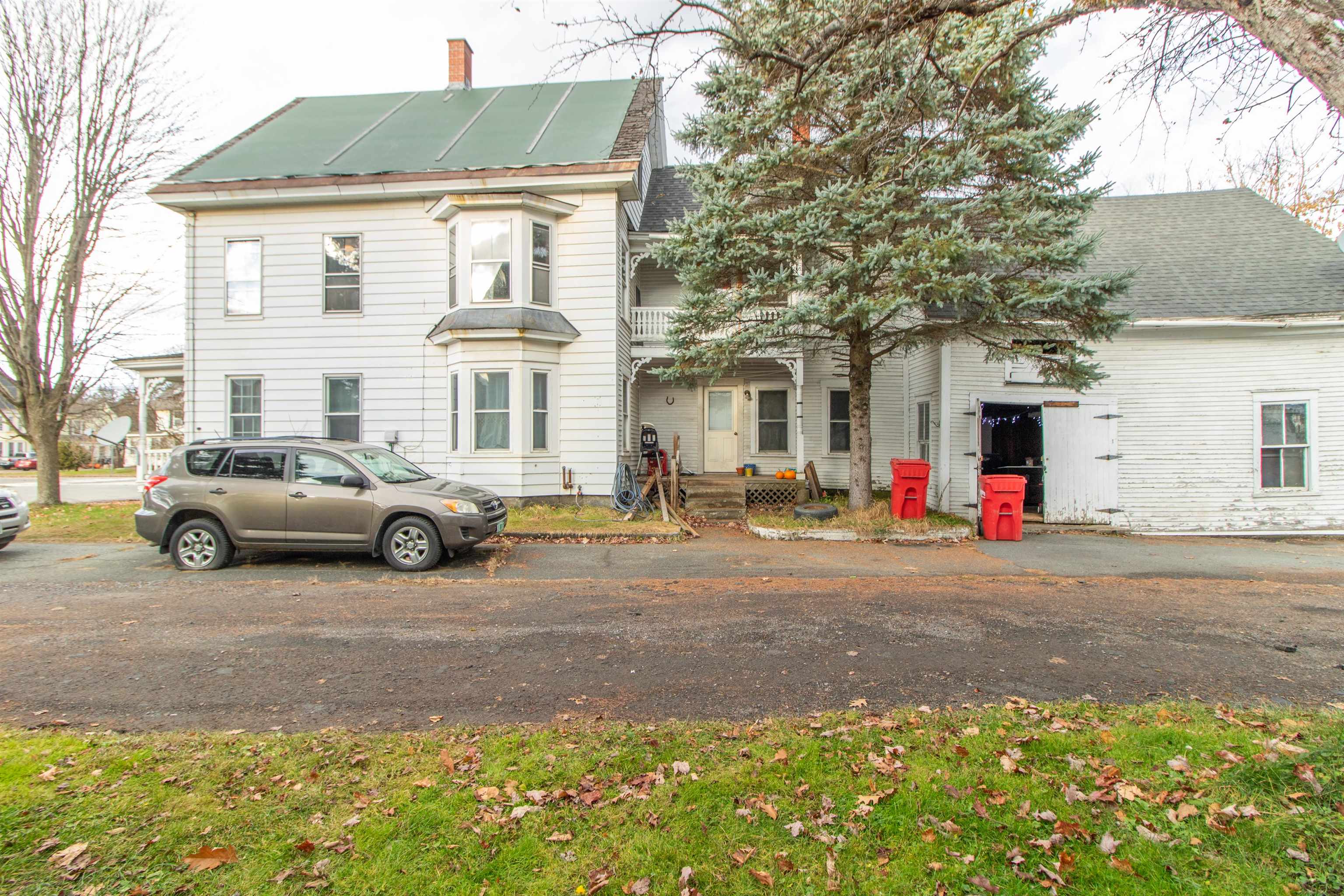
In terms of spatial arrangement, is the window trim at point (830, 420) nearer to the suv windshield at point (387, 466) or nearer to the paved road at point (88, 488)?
the suv windshield at point (387, 466)

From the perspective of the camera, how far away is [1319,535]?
11984 mm

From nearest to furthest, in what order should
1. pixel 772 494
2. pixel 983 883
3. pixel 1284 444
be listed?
pixel 983 883, pixel 1284 444, pixel 772 494

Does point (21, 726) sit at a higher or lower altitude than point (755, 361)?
lower

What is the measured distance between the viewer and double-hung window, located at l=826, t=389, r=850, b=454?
15.6 metres

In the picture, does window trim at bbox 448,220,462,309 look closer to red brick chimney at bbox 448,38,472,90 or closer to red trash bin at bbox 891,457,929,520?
red brick chimney at bbox 448,38,472,90

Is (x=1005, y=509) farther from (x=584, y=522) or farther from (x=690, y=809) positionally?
(x=690, y=809)

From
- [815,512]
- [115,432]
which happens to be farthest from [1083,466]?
[115,432]

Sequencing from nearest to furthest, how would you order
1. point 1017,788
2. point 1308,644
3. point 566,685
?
point 1017,788 < point 566,685 < point 1308,644

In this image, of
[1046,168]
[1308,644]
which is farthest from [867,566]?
[1046,168]

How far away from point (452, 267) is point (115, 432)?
16.7 metres

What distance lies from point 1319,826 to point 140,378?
2062 cm

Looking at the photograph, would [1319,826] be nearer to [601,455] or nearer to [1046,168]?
[1046,168]

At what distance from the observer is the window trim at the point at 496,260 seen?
12508 mm

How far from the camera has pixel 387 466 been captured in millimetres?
8508
